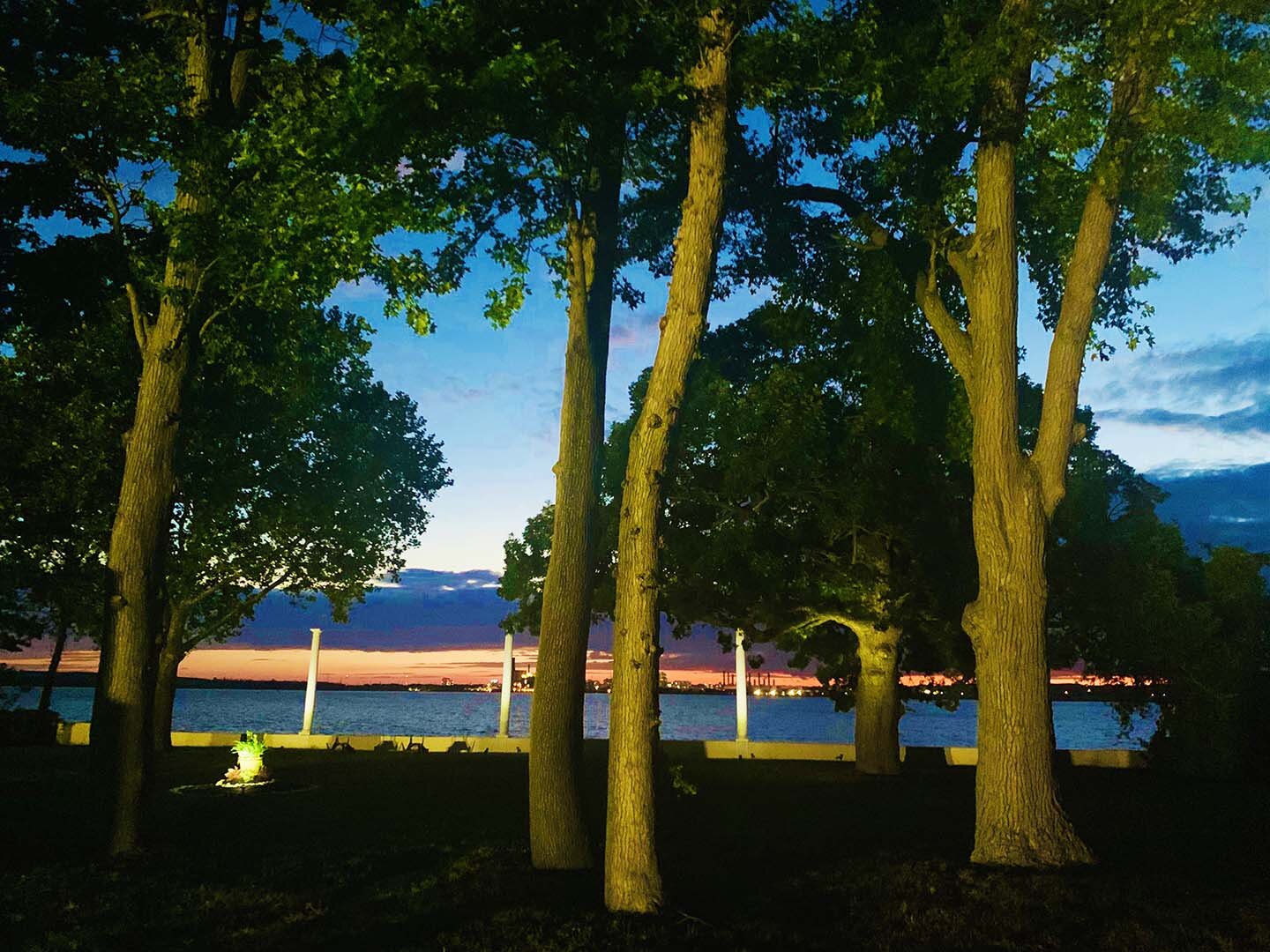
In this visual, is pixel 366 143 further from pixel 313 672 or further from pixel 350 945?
pixel 313 672

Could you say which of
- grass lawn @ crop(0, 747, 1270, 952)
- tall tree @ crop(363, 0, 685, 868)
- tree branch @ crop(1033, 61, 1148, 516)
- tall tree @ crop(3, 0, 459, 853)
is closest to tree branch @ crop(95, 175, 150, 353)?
tall tree @ crop(3, 0, 459, 853)

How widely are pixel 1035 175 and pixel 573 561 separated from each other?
866 centimetres

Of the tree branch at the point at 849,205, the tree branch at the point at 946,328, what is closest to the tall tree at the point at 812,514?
the tree branch at the point at 849,205

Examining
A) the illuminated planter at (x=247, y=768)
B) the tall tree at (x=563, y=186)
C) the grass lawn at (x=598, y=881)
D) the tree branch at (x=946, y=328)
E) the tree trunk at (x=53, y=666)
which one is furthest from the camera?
the tree trunk at (x=53, y=666)

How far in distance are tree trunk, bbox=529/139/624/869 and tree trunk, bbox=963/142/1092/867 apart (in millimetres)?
4323

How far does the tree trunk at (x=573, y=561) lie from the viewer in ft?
34.4

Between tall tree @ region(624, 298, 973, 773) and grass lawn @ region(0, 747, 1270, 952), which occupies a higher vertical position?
tall tree @ region(624, 298, 973, 773)

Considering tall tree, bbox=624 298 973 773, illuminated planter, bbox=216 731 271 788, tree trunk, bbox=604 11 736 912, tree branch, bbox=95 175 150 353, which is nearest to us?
tree trunk, bbox=604 11 736 912

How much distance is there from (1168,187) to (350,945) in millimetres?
12355

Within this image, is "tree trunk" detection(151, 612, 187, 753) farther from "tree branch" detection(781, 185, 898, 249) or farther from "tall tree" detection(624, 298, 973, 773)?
"tree branch" detection(781, 185, 898, 249)

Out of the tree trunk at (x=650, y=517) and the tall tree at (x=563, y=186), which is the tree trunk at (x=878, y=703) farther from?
the tree trunk at (x=650, y=517)

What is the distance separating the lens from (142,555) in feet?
37.8

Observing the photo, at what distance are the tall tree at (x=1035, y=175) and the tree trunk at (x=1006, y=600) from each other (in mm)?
19

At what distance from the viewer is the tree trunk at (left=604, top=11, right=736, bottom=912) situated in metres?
8.22
